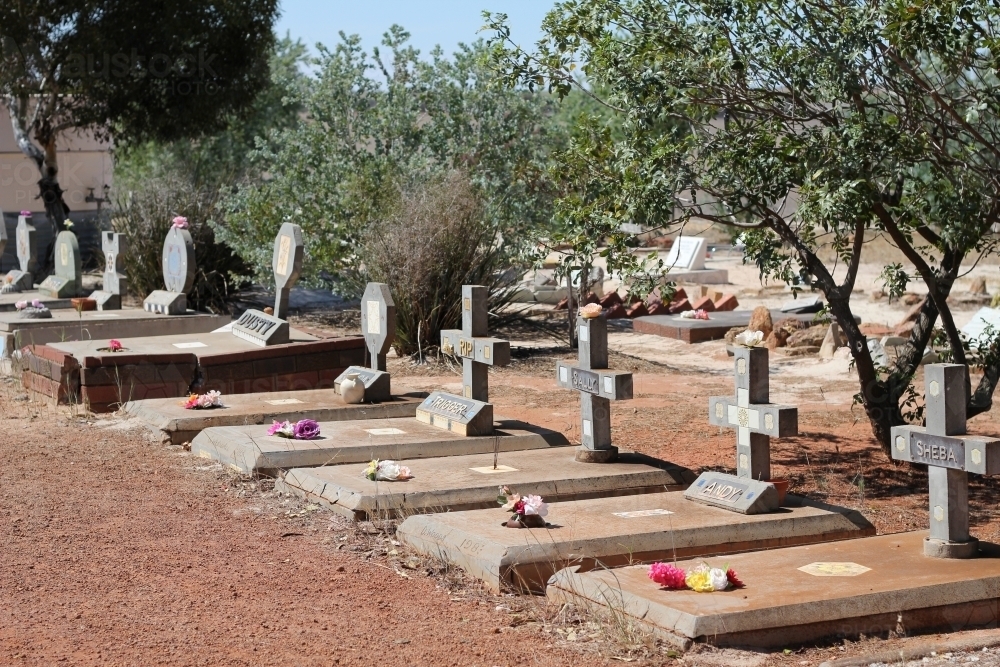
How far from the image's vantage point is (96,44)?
2061cm

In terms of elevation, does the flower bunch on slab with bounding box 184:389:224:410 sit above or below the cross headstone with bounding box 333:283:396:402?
below

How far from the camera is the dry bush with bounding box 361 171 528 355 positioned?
547 inches

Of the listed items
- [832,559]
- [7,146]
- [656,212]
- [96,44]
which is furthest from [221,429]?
[7,146]

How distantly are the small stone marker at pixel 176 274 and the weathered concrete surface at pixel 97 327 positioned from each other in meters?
0.19

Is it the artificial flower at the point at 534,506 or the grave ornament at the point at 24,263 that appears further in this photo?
the grave ornament at the point at 24,263

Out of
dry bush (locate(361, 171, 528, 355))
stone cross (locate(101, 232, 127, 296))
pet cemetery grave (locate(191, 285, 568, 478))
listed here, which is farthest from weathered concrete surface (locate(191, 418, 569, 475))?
stone cross (locate(101, 232, 127, 296))

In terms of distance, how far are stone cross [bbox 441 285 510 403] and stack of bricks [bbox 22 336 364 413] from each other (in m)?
2.75

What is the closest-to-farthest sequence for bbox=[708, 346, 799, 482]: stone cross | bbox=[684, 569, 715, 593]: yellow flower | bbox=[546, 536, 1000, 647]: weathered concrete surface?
bbox=[546, 536, 1000, 647]: weathered concrete surface, bbox=[684, 569, 715, 593]: yellow flower, bbox=[708, 346, 799, 482]: stone cross

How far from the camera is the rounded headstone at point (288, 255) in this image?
11180mm

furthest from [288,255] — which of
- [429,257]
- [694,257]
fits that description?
[694,257]

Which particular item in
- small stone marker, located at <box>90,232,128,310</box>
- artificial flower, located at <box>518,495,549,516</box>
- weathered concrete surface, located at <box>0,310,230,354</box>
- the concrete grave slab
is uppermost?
small stone marker, located at <box>90,232,128,310</box>

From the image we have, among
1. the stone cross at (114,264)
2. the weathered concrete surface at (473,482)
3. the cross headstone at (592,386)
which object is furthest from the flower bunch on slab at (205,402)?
the stone cross at (114,264)

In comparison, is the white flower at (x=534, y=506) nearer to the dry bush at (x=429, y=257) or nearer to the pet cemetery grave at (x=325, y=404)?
the pet cemetery grave at (x=325, y=404)

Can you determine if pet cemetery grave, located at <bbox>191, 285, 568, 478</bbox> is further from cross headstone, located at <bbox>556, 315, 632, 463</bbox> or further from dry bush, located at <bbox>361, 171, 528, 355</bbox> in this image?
dry bush, located at <bbox>361, 171, 528, 355</bbox>
